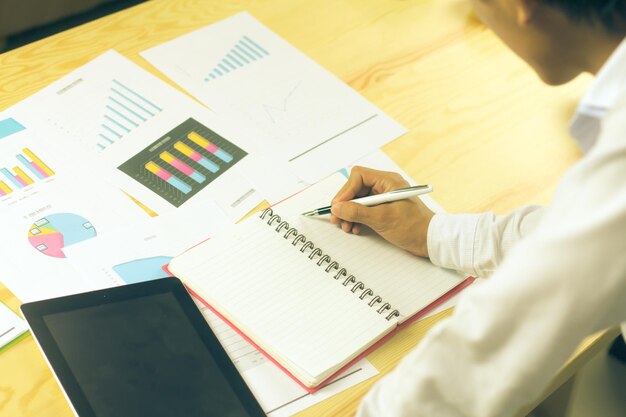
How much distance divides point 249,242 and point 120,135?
0.31 m

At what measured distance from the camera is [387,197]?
1074 millimetres

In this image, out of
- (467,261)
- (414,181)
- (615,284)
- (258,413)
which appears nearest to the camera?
(615,284)

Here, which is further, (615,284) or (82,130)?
(82,130)

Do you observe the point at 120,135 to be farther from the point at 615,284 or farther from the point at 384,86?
the point at 615,284

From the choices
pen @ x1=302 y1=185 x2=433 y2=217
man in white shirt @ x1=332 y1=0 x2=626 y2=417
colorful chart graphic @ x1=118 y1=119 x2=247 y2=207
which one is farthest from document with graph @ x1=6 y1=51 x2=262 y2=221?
man in white shirt @ x1=332 y1=0 x2=626 y2=417

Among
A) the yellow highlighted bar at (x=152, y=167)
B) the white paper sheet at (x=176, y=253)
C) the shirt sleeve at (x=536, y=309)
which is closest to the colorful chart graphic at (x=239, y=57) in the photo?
the yellow highlighted bar at (x=152, y=167)

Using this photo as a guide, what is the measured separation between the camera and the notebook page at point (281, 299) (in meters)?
0.93

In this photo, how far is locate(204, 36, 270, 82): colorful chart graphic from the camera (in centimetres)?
133

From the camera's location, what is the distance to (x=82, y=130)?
119cm

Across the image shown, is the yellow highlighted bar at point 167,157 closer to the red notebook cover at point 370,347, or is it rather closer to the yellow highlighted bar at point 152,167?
the yellow highlighted bar at point 152,167

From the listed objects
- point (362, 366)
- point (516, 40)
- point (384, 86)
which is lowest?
point (362, 366)

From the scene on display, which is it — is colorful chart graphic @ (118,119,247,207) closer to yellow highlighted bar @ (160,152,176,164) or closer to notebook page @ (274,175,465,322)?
yellow highlighted bar @ (160,152,176,164)

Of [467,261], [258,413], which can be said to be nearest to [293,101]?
[467,261]

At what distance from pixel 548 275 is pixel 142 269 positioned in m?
0.55
